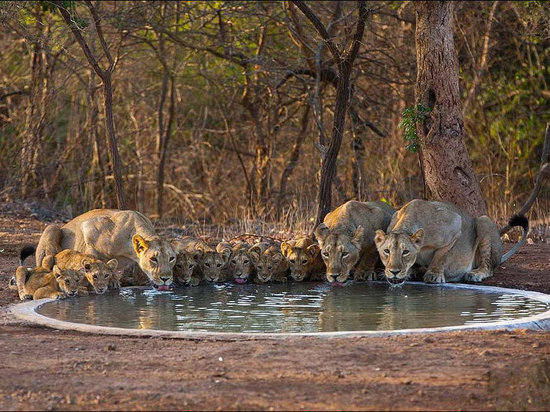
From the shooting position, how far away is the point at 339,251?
9391mm

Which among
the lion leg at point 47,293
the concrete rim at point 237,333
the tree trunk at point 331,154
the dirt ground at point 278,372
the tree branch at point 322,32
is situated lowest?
the dirt ground at point 278,372

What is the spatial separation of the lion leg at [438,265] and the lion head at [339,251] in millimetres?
701

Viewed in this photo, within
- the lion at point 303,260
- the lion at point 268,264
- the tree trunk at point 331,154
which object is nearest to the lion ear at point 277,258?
the lion at point 268,264

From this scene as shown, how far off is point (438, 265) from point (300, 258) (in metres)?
1.32

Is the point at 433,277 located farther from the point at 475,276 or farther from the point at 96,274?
the point at 96,274

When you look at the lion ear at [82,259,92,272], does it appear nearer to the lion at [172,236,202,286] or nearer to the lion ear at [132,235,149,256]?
the lion ear at [132,235,149,256]

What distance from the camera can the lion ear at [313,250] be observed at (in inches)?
381

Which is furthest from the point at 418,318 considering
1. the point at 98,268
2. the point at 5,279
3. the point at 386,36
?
the point at 386,36

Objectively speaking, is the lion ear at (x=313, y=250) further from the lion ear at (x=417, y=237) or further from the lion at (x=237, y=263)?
the lion ear at (x=417, y=237)

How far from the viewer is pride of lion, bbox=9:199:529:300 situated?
29.0ft

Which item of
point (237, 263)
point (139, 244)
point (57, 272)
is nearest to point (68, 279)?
point (57, 272)

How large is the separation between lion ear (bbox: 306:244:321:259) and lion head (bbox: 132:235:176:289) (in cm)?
140

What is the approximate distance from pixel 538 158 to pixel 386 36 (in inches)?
178

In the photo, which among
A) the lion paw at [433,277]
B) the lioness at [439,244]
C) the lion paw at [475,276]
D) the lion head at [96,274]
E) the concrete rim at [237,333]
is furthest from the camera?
the lion paw at [475,276]
